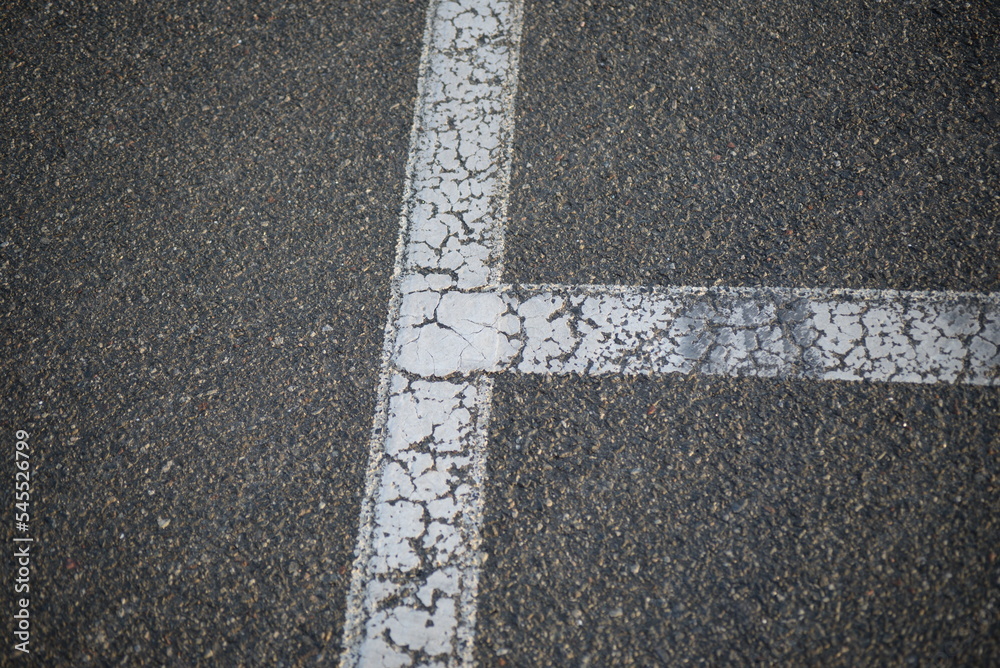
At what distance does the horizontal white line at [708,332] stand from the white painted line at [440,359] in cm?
1

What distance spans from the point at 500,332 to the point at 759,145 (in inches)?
43.2

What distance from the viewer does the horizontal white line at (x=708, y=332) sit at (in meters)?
1.89

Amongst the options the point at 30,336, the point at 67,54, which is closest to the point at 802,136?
the point at 30,336

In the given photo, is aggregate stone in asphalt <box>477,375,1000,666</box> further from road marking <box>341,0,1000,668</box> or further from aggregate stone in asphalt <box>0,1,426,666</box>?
aggregate stone in asphalt <box>0,1,426,666</box>

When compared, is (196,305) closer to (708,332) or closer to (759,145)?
(708,332)

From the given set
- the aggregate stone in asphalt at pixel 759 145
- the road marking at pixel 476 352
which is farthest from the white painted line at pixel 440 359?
the aggregate stone in asphalt at pixel 759 145

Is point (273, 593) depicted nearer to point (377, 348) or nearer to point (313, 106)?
point (377, 348)

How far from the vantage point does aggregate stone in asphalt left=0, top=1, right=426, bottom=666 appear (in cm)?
173
